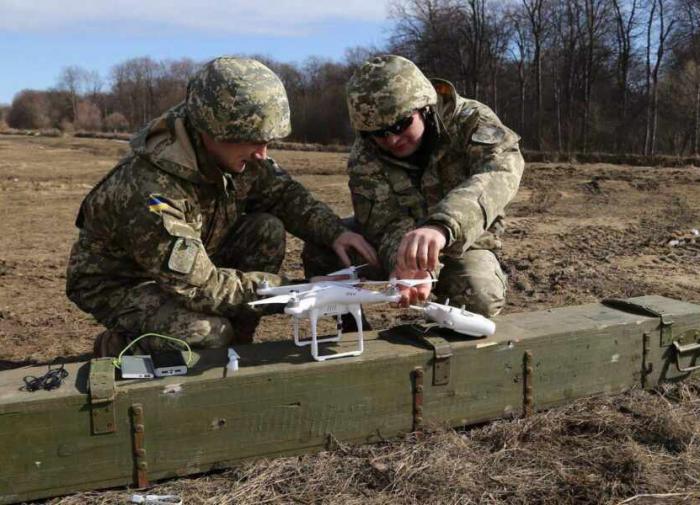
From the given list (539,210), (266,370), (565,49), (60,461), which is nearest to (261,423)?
(266,370)

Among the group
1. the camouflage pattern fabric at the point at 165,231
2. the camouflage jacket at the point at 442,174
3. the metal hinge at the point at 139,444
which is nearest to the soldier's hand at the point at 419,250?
the camouflage jacket at the point at 442,174

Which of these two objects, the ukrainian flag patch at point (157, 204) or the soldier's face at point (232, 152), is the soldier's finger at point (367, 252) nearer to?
the soldier's face at point (232, 152)

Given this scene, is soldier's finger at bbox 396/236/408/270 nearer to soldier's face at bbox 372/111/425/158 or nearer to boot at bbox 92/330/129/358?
soldier's face at bbox 372/111/425/158

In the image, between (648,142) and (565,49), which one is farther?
(565,49)

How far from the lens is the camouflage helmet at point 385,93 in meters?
3.28

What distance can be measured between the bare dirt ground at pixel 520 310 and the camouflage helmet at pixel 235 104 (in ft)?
4.38

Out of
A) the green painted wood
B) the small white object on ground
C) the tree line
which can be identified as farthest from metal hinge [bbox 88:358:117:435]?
the tree line

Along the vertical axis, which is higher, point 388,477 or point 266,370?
point 266,370

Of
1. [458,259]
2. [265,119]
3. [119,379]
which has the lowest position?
[119,379]

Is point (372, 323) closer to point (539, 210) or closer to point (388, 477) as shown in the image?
point (388, 477)

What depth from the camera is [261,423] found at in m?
2.53

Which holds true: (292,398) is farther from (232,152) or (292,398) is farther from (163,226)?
(232,152)

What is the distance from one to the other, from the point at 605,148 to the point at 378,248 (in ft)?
100

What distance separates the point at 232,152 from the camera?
3.01 metres
